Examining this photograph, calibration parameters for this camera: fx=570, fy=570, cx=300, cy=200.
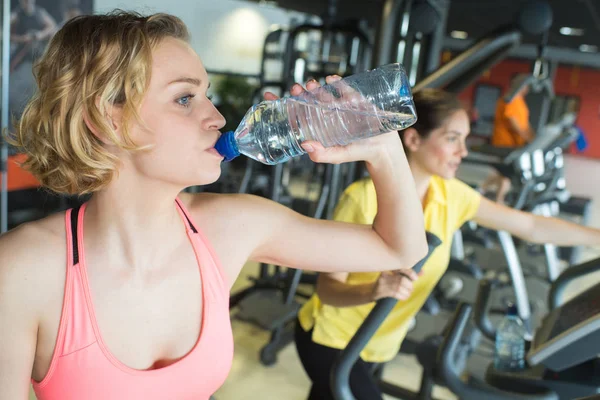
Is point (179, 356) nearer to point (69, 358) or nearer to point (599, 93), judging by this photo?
point (69, 358)

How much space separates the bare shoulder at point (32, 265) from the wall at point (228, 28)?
3428 mm

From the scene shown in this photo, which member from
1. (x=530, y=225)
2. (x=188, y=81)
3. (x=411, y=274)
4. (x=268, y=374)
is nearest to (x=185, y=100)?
(x=188, y=81)

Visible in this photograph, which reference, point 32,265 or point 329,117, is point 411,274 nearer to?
point 329,117

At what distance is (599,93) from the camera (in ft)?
49.5

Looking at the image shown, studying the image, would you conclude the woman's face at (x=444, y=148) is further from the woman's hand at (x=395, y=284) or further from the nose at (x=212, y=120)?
the nose at (x=212, y=120)

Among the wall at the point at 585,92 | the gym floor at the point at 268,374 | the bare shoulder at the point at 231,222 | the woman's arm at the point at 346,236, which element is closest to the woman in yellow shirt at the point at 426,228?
the woman's arm at the point at 346,236

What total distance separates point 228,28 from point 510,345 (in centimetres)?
605

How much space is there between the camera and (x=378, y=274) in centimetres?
162

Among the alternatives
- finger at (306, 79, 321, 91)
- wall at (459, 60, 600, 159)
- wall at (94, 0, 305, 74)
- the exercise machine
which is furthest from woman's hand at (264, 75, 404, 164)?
wall at (459, 60, 600, 159)

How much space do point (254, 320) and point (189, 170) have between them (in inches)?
80.2

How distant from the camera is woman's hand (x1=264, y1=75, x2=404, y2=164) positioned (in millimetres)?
988

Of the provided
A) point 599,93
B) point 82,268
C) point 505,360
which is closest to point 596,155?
point 599,93

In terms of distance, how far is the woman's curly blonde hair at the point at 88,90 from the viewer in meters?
0.88

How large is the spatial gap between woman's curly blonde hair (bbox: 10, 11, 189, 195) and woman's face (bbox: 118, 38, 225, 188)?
0.07 feet
